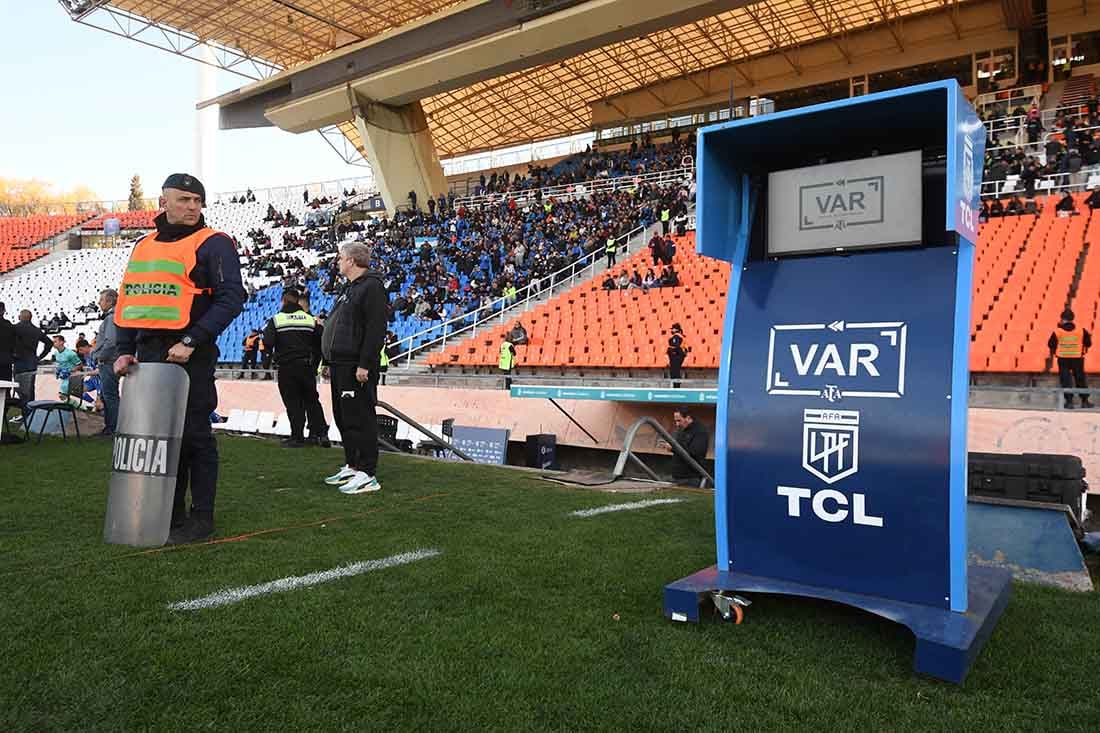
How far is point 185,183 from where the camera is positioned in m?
4.03

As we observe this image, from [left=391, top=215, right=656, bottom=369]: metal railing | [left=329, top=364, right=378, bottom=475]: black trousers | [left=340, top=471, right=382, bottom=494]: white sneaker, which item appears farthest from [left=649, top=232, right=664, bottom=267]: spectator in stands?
[left=340, top=471, right=382, bottom=494]: white sneaker

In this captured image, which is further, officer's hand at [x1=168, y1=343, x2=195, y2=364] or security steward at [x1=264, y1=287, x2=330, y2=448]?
security steward at [x1=264, y1=287, x2=330, y2=448]

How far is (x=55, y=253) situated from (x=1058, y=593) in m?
47.5

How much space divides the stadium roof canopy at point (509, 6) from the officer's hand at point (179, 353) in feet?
73.6

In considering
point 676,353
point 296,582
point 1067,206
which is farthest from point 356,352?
point 1067,206

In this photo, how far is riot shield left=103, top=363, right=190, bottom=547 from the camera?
3.75 meters

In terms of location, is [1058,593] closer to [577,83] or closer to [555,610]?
[555,610]

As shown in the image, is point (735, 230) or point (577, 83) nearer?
point (735, 230)

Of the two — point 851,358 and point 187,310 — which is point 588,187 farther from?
point 851,358

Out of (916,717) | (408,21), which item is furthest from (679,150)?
(916,717)

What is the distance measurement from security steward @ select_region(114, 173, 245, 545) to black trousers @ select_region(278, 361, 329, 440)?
4.12 m

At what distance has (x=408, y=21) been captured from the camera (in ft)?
93.3

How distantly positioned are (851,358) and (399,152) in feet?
104

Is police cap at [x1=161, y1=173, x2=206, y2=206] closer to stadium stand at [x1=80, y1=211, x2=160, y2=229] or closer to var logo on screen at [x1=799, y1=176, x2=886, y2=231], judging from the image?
var logo on screen at [x1=799, y1=176, x2=886, y2=231]
